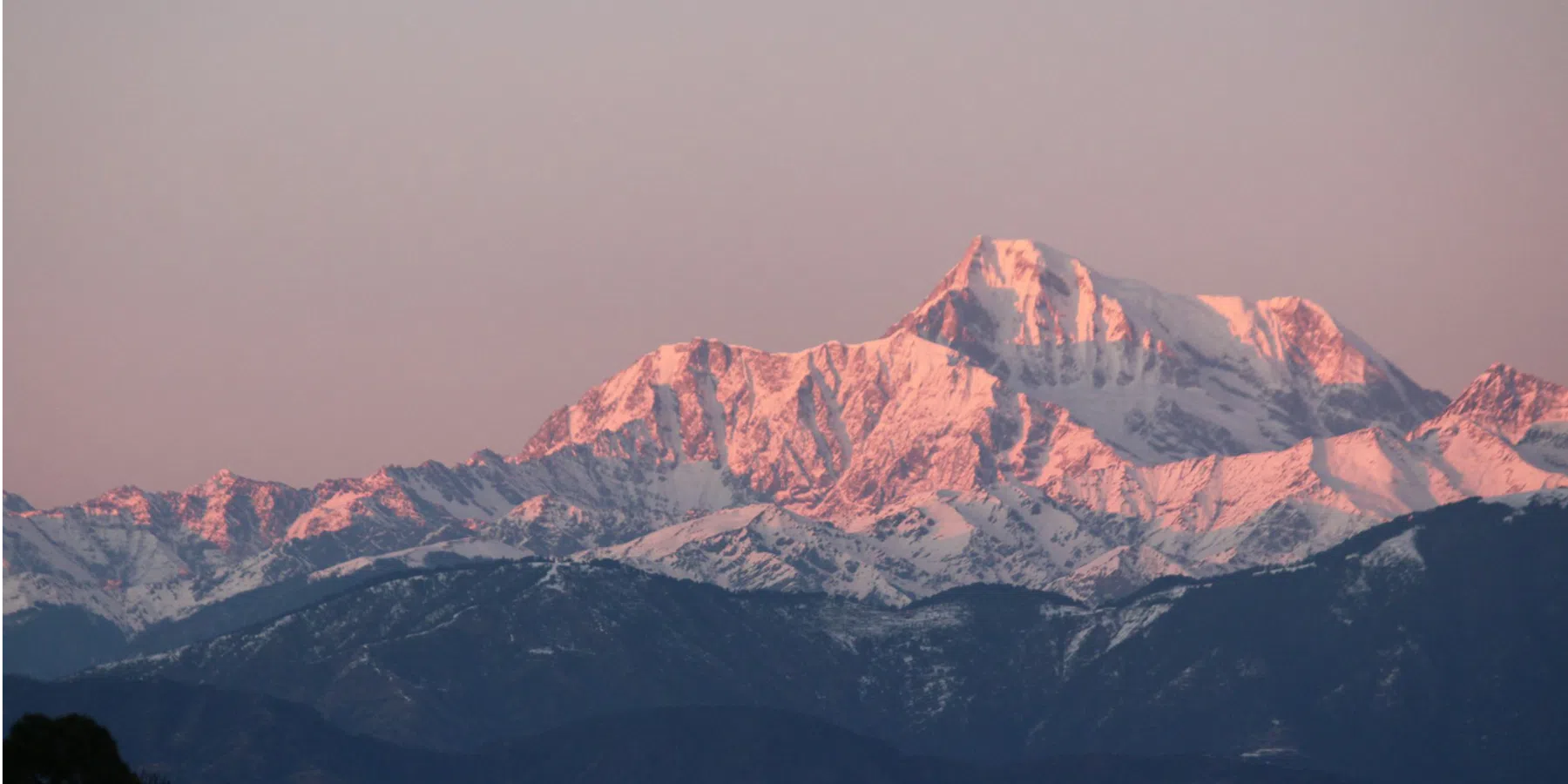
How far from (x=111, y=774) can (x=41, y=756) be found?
14.3ft

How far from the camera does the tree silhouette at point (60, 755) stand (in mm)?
183000

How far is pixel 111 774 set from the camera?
18662cm

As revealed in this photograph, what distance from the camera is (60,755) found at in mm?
185500

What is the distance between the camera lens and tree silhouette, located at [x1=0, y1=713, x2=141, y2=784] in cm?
18300

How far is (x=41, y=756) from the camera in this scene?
184 meters
